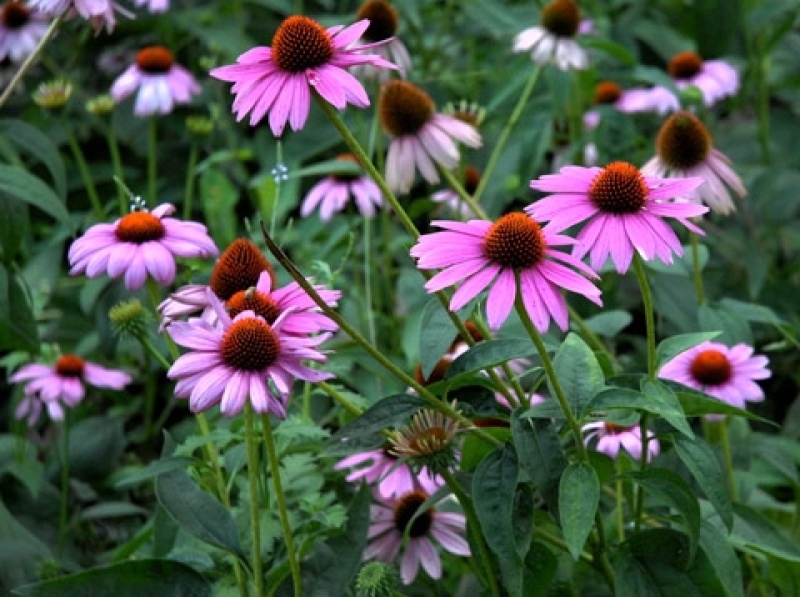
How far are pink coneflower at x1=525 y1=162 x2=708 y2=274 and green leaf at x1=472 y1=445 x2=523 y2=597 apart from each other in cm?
18

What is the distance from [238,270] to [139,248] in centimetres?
14

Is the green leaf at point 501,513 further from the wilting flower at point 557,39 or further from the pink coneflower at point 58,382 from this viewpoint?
the wilting flower at point 557,39

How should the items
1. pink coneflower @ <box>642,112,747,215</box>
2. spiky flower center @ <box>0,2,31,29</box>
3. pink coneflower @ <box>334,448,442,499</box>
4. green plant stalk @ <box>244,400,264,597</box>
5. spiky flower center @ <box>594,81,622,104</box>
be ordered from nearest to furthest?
1. green plant stalk @ <box>244,400,264,597</box>
2. pink coneflower @ <box>334,448,442,499</box>
3. pink coneflower @ <box>642,112,747,215</box>
4. spiky flower center @ <box>0,2,31,29</box>
5. spiky flower center @ <box>594,81,622,104</box>

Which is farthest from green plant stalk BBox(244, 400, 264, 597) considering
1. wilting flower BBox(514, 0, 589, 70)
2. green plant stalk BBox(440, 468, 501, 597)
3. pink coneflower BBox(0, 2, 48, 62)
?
pink coneflower BBox(0, 2, 48, 62)

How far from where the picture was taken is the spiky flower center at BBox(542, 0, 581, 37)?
6.73 ft

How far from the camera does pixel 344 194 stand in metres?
1.99

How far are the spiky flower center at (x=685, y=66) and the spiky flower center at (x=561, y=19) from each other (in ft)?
1.11

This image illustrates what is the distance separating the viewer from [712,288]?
205 centimetres

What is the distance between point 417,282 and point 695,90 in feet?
1.96

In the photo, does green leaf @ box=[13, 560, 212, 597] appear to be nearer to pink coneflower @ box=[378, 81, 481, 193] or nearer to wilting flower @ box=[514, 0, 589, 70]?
pink coneflower @ box=[378, 81, 481, 193]

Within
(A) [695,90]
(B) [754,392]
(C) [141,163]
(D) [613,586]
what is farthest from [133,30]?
(D) [613,586]

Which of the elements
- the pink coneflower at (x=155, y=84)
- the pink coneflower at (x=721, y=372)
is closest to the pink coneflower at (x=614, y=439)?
the pink coneflower at (x=721, y=372)

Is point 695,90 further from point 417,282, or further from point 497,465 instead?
point 497,465

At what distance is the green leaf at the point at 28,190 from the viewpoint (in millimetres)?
1482
